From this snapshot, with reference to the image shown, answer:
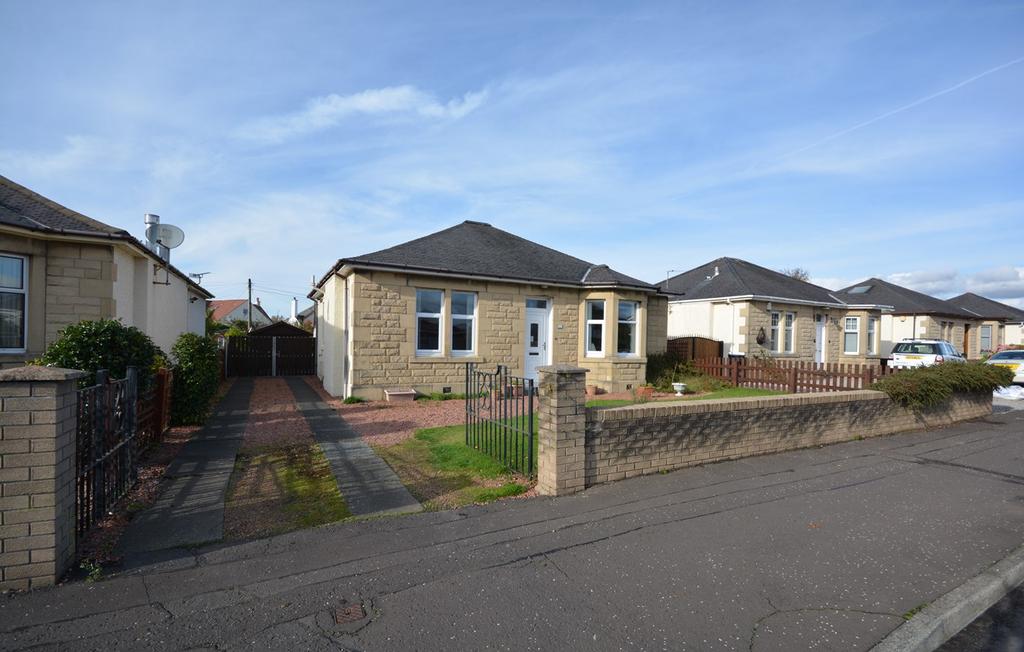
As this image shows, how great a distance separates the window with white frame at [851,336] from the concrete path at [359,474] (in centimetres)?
2431

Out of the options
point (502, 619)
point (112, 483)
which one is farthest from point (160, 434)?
point (502, 619)

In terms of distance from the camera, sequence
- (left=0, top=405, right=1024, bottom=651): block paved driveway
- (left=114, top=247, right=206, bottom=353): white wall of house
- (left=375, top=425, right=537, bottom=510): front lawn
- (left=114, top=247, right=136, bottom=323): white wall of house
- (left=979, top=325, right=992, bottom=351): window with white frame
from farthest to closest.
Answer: (left=979, top=325, right=992, bottom=351): window with white frame, (left=114, top=247, right=206, bottom=353): white wall of house, (left=114, top=247, right=136, bottom=323): white wall of house, (left=375, top=425, right=537, bottom=510): front lawn, (left=0, top=405, right=1024, bottom=651): block paved driveway

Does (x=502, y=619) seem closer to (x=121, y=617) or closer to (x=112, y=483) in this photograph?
(x=121, y=617)

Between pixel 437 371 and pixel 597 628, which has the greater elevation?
pixel 437 371

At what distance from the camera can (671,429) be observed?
263 inches

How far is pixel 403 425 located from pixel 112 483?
16.4 feet

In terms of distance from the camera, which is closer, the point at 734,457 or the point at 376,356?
the point at 734,457

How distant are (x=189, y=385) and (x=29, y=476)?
20.7 feet

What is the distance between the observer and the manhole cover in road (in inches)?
133

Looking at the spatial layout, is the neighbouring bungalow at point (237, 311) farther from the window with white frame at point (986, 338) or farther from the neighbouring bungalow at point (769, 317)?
the window with white frame at point (986, 338)

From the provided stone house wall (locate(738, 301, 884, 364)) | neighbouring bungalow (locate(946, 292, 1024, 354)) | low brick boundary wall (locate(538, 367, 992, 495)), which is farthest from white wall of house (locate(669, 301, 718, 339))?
neighbouring bungalow (locate(946, 292, 1024, 354))

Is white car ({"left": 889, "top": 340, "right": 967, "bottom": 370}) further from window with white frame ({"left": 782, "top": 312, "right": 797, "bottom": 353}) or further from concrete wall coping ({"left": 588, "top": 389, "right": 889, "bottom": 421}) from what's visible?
concrete wall coping ({"left": 588, "top": 389, "right": 889, "bottom": 421})

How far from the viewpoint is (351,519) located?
5047mm

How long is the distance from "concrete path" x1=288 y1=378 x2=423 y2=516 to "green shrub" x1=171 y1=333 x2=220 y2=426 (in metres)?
1.88
